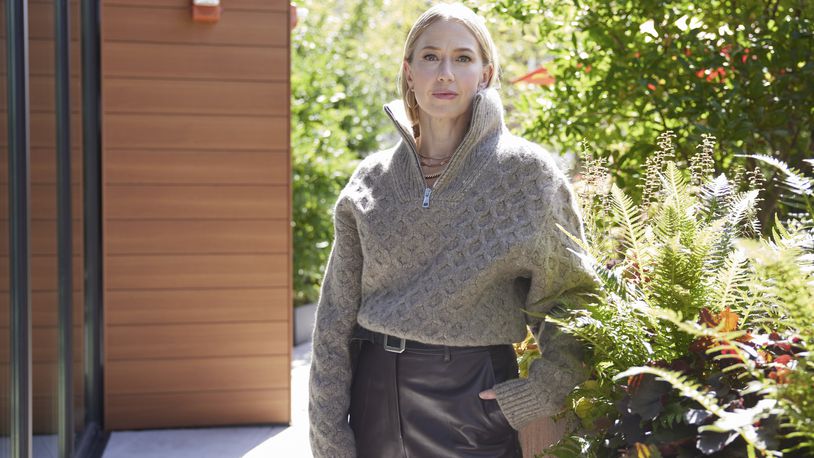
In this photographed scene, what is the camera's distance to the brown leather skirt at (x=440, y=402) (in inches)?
78.9

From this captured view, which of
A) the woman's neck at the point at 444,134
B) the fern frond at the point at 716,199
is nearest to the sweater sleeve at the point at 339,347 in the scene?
the woman's neck at the point at 444,134

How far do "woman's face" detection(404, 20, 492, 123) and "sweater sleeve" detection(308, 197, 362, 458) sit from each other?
1.00ft

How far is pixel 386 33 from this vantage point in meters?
14.4

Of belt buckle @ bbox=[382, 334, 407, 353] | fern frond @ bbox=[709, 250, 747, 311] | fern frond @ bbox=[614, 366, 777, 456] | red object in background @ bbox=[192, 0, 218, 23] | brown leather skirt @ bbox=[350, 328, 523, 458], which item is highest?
red object in background @ bbox=[192, 0, 218, 23]

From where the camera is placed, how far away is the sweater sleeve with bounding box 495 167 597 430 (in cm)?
190

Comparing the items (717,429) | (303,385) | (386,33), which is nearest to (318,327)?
(717,429)

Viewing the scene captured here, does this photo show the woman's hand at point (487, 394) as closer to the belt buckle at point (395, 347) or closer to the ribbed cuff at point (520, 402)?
the ribbed cuff at point (520, 402)

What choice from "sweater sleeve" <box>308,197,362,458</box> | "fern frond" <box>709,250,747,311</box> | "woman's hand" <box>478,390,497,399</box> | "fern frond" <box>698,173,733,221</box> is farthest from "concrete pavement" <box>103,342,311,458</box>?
"fern frond" <box>709,250,747,311</box>

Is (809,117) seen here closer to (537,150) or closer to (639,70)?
(639,70)

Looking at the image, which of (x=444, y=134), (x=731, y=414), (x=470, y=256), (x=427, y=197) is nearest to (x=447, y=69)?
(x=444, y=134)

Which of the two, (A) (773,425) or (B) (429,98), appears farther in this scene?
(B) (429,98)

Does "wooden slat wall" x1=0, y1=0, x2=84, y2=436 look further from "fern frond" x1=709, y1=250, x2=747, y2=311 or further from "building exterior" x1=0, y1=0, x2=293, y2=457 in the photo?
"fern frond" x1=709, y1=250, x2=747, y2=311

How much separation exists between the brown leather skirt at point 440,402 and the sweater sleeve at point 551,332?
0.07 m

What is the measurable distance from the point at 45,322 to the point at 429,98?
2150 millimetres
